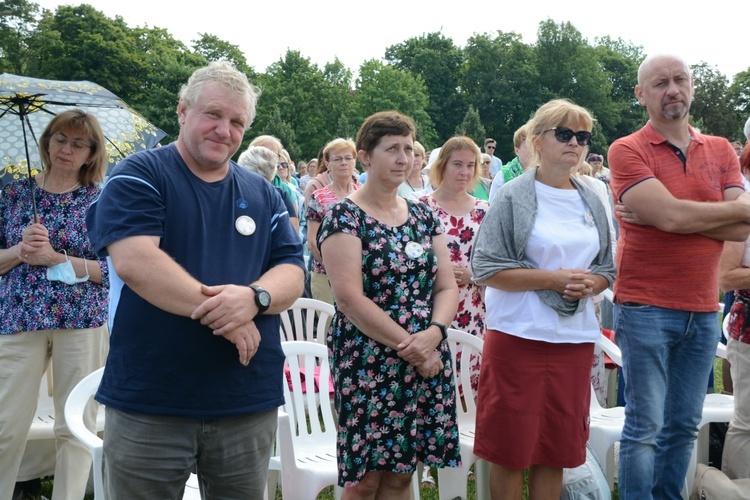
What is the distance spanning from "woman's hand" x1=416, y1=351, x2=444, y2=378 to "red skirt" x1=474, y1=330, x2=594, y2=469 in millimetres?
402

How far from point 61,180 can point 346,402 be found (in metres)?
1.94

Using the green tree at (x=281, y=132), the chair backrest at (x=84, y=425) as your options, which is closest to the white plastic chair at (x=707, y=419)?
the chair backrest at (x=84, y=425)

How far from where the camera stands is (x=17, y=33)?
→ 45.0m

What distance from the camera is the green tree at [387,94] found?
51.7m

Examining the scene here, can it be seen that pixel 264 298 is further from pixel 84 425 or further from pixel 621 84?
pixel 621 84

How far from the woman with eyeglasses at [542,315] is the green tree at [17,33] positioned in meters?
46.7

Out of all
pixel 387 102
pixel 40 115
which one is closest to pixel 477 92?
pixel 387 102

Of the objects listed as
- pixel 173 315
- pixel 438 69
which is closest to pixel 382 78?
pixel 438 69

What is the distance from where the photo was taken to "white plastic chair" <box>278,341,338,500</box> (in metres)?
3.04

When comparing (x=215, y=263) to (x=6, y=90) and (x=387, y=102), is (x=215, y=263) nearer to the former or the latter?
(x=6, y=90)

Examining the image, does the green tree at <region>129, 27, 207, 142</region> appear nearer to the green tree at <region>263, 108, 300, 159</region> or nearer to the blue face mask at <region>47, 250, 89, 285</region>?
the green tree at <region>263, 108, 300, 159</region>

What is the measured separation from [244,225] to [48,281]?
5.87ft

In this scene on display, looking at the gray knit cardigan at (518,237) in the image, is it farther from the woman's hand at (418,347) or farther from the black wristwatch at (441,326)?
the woman's hand at (418,347)

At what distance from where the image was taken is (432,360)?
2871mm
